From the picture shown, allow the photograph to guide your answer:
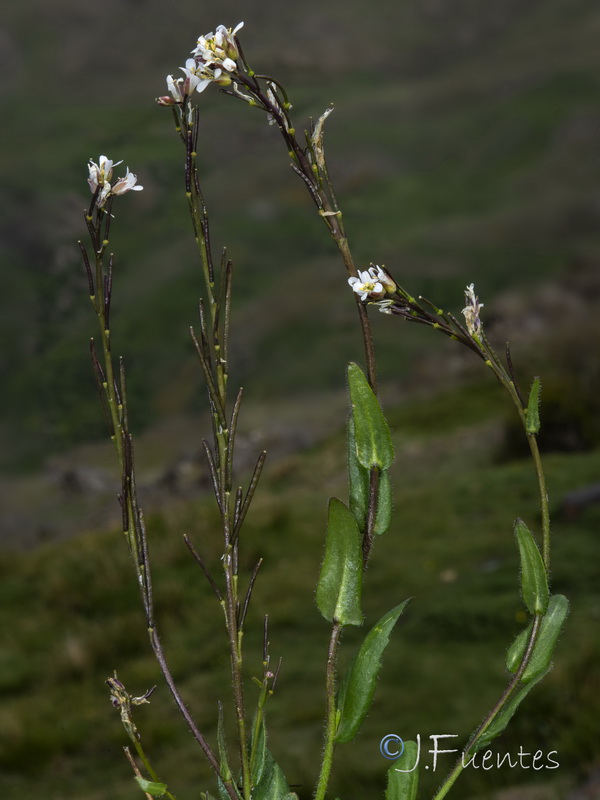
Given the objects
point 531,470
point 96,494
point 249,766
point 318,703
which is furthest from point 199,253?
point 96,494

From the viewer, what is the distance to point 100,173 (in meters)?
0.94

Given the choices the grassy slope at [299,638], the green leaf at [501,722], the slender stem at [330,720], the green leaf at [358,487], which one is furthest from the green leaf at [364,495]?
the grassy slope at [299,638]

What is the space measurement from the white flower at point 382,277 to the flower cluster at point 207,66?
0.25 m

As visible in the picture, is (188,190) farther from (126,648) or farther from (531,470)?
(531,470)

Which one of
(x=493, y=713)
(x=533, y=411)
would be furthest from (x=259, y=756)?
(x=533, y=411)

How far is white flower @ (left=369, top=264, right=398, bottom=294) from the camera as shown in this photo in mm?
931

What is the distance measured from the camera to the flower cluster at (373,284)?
917 mm

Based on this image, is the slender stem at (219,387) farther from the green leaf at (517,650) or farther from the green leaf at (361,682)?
the green leaf at (517,650)

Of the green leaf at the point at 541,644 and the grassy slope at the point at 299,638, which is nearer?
the green leaf at the point at 541,644

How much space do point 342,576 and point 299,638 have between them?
521cm

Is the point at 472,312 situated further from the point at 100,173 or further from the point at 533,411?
the point at 100,173

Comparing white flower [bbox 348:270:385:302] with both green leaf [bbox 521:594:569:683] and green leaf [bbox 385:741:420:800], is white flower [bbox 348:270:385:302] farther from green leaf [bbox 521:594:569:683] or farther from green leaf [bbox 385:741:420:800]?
green leaf [bbox 385:741:420:800]

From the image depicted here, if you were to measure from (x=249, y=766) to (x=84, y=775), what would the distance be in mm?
4448

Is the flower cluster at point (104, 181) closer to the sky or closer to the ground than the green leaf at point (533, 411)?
closer to the sky
